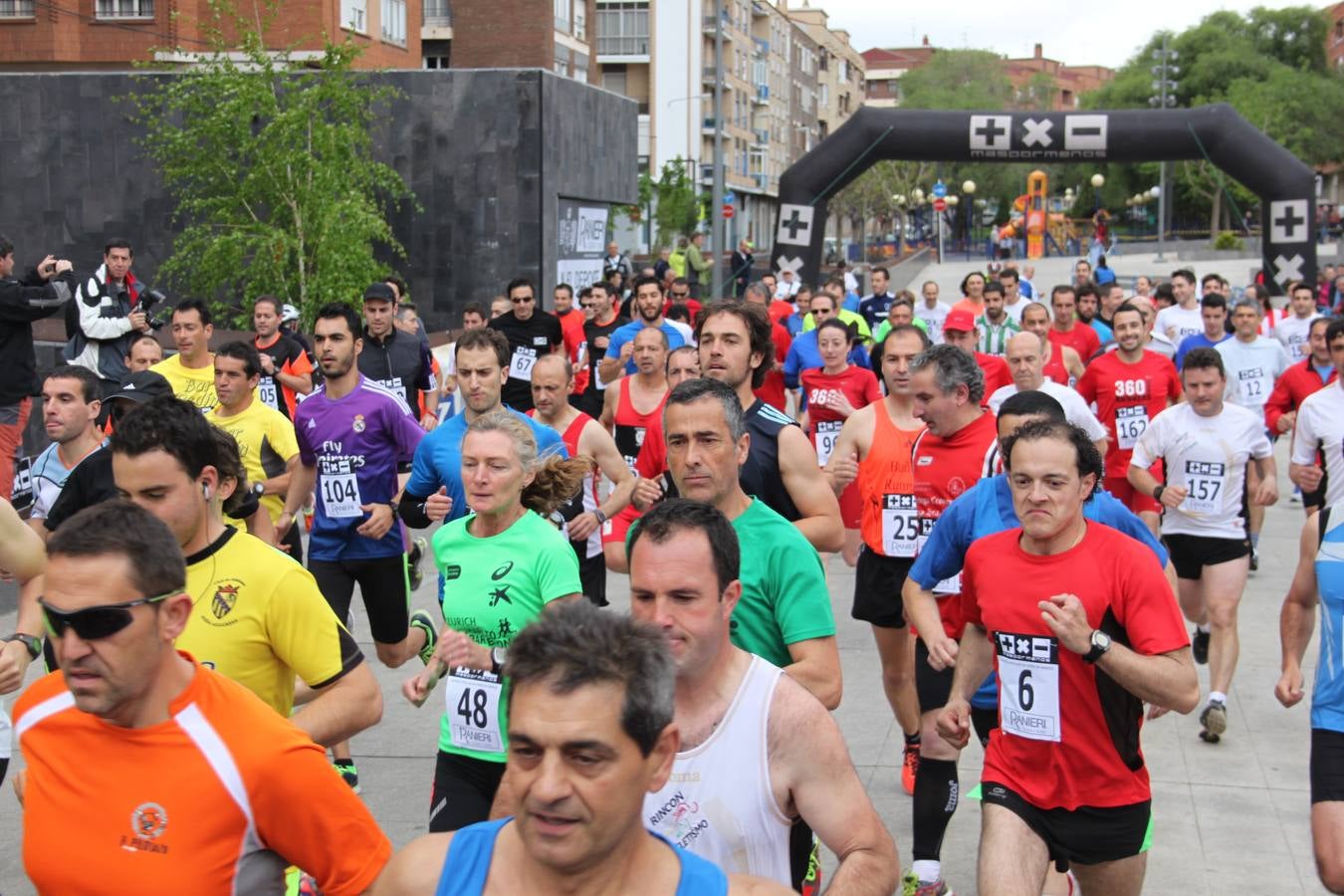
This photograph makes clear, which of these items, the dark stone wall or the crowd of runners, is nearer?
the crowd of runners

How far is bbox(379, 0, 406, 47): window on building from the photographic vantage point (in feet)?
125

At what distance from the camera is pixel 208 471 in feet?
13.0

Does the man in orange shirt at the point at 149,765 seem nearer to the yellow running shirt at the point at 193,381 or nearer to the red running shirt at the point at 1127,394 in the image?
the yellow running shirt at the point at 193,381

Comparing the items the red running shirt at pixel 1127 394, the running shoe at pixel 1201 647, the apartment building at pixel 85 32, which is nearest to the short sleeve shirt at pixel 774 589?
the running shoe at pixel 1201 647

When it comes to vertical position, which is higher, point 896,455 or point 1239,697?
point 896,455

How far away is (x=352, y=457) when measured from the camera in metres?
7.45

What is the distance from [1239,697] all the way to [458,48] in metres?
48.8

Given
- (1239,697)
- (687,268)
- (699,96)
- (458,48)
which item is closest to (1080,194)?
(699,96)

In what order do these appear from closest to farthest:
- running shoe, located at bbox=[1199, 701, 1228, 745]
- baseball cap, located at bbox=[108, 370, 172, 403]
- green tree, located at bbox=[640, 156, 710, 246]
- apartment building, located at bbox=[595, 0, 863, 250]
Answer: baseball cap, located at bbox=[108, 370, 172, 403] < running shoe, located at bbox=[1199, 701, 1228, 745] < green tree, located at bbox=[640, 156, 710, 246] < apartment building, located at bbox=[595, 0, 863, 250]

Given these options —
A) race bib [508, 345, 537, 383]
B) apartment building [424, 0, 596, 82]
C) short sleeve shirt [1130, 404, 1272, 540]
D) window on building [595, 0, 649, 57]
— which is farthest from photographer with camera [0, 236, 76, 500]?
window on building [595, 0, 649, 57]

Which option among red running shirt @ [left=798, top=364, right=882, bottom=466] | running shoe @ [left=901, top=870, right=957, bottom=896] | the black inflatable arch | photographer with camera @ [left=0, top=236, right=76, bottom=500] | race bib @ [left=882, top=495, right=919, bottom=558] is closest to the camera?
running shoe @ [left=901, top=870, right=957, bottom=896]

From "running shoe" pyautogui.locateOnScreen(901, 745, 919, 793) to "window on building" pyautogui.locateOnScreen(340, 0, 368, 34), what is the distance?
1207 inches

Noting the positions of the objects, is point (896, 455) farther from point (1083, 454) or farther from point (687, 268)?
point (687, 268)

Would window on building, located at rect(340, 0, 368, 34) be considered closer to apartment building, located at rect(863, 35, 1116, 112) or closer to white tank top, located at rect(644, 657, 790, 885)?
white tank top, located at rect(644, 657, 790, 885)
